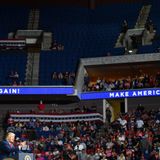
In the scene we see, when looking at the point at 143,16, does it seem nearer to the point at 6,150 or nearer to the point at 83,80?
the point at 83,80

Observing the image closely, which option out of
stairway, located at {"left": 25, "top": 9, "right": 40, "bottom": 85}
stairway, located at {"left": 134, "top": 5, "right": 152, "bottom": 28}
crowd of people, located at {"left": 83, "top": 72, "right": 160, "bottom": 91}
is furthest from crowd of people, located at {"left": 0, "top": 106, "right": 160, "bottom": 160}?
stairway, located at {"left": 134, "top": 5, "right": 152, "bottom": 28}

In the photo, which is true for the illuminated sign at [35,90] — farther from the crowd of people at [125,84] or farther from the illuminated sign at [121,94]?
the crowd of people at [125,84]

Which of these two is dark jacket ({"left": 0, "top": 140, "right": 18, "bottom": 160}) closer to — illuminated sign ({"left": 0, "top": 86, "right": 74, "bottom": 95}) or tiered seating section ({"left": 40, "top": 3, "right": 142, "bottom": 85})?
illuminated sign ({"left": 0, "top": 86, "right": 74, "bottom": 95})

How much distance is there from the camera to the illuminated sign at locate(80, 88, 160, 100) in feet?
117

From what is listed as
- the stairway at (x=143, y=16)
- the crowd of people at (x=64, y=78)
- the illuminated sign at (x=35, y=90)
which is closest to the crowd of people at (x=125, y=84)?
the crowd of people at (x=64, y=78)

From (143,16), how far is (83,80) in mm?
9153

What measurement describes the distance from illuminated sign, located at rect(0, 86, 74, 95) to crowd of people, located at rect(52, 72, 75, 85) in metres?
0.73

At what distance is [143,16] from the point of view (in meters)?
44.0

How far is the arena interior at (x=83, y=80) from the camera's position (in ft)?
99.9

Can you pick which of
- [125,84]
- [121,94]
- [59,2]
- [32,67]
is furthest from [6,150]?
[59,2]

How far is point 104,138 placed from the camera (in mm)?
30781

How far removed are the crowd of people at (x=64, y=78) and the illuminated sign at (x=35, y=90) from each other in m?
0.73

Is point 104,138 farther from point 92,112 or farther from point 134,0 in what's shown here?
point 134,0

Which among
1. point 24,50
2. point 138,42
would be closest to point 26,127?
point 24,50
